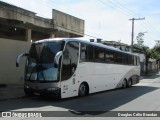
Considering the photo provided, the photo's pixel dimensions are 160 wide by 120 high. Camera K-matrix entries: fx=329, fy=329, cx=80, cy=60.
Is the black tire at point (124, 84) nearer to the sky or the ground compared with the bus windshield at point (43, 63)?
nearer to the ground

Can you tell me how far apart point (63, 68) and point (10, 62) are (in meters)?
8.58

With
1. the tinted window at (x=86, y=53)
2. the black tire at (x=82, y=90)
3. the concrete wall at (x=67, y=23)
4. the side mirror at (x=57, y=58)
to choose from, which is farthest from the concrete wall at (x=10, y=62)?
the side mirror at (x=57, y=58)

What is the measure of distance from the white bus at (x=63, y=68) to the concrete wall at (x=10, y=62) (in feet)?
19.9

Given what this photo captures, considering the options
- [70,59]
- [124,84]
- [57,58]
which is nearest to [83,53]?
[70,59]

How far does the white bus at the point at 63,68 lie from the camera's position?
1528cm

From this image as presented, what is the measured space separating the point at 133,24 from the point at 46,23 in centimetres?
2893

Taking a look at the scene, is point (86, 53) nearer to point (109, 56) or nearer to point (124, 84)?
point (109, 56)

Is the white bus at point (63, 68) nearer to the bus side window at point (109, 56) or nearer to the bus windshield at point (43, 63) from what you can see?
the bus windshield at point (43, 63)

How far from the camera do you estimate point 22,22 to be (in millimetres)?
22141

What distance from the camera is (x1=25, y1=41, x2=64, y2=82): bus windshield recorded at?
15359 millimetres

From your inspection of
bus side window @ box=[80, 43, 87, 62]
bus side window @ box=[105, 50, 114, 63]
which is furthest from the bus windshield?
bus side window @ box=[105, 50, 114, 63]

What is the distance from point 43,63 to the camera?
15.7 metres

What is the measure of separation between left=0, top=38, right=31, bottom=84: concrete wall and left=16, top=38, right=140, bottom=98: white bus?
19.9ft

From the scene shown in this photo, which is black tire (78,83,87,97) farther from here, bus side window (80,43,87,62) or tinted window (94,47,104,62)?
tinted window (94,47,104,62)
